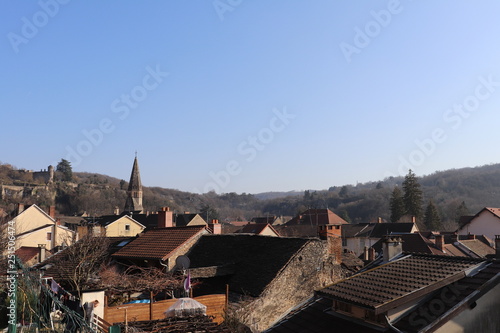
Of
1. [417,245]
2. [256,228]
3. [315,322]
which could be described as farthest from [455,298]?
[256,228]

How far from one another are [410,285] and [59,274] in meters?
17.2

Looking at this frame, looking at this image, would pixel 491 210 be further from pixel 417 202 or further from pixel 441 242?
pixel 417 202

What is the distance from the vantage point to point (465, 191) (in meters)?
133

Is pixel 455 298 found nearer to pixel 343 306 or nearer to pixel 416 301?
pixel 416 301

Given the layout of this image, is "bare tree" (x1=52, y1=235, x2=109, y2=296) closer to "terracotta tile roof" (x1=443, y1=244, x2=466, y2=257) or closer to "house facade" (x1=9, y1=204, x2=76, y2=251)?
"house facade" (x1=9, y1=204, x2=76, y2=251)

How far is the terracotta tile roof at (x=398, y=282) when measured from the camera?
9.25 m

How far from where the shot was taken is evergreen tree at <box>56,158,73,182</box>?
155 meters

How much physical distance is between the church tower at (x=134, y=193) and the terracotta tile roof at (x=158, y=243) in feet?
244

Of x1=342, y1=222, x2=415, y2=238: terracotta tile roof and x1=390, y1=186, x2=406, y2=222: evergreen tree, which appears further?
x1=390, y1=186, x2=406, y2=222: evergreen tree

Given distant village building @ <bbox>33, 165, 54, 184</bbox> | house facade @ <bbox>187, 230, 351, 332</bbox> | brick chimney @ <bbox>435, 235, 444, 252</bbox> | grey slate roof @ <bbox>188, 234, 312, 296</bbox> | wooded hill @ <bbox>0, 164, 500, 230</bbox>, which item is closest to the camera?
house facade @ <bbox>187, 230, 351, 332</bbox>

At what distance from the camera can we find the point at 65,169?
526 feet

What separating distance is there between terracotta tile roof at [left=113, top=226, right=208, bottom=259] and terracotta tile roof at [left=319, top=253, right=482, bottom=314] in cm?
1211

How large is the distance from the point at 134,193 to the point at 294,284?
8740cm

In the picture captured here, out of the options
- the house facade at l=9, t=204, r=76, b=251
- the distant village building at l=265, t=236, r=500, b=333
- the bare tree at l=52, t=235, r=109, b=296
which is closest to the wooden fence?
the bare tree at l=52, t=235, r=109, b=296
